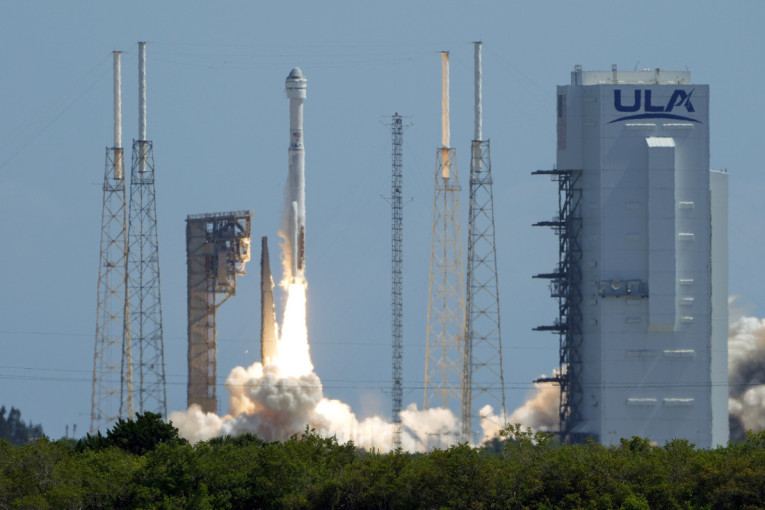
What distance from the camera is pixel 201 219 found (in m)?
120

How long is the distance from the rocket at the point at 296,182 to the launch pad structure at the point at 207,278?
10.4 meters

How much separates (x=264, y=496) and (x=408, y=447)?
121ft

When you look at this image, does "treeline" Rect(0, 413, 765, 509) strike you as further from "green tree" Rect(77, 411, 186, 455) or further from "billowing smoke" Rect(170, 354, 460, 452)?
"billowing smoke" Rect(170, 354, 460, 452)

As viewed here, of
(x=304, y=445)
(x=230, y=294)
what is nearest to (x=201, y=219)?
(x=230, y=294)

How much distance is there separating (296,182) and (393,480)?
1614 inches

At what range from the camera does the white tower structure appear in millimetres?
108625

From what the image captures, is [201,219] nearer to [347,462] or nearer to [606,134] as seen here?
[606,134]

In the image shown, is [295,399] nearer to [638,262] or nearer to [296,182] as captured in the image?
[296,182]

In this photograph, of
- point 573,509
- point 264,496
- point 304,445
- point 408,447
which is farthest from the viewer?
point 408,447

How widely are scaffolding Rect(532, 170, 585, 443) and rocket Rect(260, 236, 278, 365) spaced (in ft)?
52.5

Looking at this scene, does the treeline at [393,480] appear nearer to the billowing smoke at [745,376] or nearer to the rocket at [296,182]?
the rocket at [296,182]

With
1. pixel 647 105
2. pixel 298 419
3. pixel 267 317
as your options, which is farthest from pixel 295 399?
pixel 647 105

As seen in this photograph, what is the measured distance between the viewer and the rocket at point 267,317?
114 metres

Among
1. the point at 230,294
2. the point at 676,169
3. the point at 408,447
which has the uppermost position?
the point at 676,169
